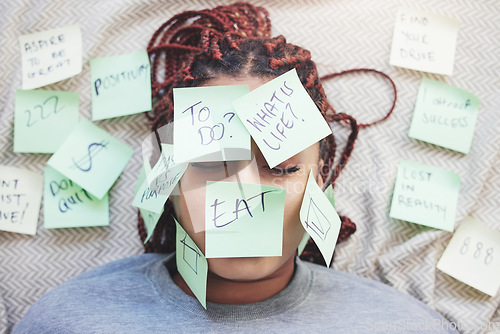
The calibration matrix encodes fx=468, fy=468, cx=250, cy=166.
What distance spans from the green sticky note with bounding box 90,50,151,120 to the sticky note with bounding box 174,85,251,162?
307mm

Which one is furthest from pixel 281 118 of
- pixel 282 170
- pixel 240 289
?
pixel 240 289

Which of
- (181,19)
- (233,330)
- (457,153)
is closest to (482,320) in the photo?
(457,153)

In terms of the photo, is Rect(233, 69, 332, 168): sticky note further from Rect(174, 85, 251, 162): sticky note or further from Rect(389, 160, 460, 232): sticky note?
Rect(389, 160, 460, 232): sticky note

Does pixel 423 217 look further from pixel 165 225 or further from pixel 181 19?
pixel 181 19

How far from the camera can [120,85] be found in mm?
926

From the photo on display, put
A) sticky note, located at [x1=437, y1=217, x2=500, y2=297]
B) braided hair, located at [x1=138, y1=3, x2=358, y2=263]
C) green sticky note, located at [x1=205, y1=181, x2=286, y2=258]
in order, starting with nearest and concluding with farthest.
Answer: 1. green sticky note, located at [x1=205, y1=181, x2=286, y2=258]
2. braided hair, located at [x1=138, y1=3, x2=358, y2=263]
3. sticky note, located at [x1=437, y1=217, x2=500, y2=297]

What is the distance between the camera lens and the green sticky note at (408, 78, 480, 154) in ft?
3.01

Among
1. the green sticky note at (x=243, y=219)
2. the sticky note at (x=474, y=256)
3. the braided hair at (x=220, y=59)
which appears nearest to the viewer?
the green sticky note at (x=243, y=219)

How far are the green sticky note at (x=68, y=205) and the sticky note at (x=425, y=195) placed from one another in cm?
57

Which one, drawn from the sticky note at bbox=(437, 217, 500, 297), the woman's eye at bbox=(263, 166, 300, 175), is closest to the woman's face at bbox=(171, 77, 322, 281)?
the woman's eye at bbox=(263, 166, 300, 175)

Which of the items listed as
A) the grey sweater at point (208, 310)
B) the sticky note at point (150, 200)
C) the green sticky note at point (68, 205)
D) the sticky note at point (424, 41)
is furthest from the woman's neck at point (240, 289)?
the sticky note at point (424, 41)

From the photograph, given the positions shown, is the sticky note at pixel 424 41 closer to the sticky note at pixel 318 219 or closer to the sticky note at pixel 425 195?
the sticky note at pixel 425 195

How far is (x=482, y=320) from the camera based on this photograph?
87cm

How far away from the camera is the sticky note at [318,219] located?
63cm
